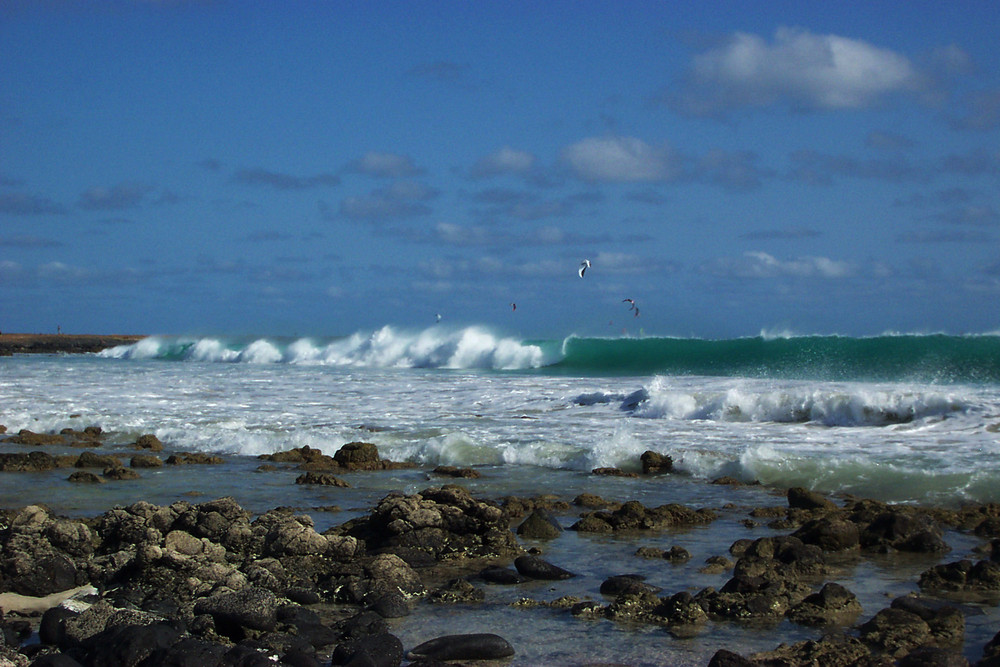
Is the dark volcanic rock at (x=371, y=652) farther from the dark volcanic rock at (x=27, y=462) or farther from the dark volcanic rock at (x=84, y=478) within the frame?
the dark volcanic rock at (x=27, y=462)

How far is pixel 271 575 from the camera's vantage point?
695 centimetres

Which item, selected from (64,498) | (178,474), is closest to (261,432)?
(178,474)

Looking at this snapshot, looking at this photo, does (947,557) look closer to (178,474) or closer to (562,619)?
(562,619)

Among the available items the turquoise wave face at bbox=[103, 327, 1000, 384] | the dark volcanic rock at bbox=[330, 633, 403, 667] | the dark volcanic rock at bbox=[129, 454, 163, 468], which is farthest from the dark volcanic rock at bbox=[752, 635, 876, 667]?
the turquoise wave face at bbox=[103, 327, 1000, 384]

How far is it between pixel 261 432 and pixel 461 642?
12.0 metres

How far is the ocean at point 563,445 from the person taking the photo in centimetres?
707

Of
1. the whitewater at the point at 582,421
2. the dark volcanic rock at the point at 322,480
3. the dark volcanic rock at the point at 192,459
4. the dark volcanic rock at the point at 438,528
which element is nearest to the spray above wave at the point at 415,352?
→ the whitewater at the point at 582,421

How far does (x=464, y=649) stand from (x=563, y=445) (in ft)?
30.5

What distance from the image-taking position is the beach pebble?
5.49 metres

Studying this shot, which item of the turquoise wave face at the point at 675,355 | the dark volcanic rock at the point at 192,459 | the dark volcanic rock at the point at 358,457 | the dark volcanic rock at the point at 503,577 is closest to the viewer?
the dark volcanic rock at the point at 503,577

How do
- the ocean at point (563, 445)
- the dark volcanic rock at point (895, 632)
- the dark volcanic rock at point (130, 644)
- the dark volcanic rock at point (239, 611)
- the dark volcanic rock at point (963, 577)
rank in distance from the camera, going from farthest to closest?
the ocean at point (563, 445) → the dark volcanic rock at point (963, 577) → the dark volcanic rock at point (239, 611) → the dark volcanic rock at point (895, 632) → the dark volcanic rock at point (130, 644)

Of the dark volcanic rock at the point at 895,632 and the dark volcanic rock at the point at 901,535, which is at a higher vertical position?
the dark volcanic rock at the point at 901,535

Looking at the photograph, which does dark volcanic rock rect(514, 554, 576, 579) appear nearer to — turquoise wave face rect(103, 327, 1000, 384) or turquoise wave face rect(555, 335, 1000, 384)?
turquoise wave face rect(555, 335, 1000, 384)

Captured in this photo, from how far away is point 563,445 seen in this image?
1473cm
